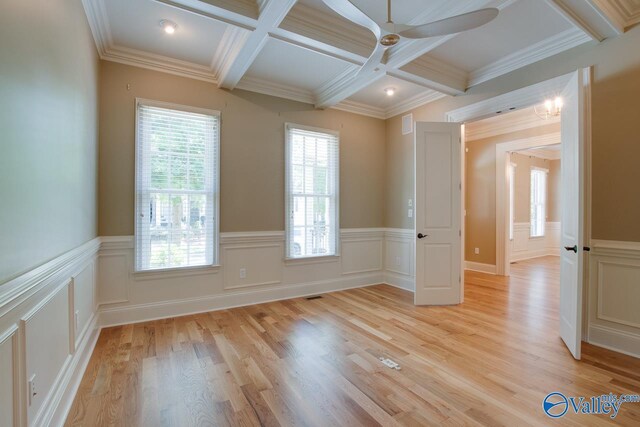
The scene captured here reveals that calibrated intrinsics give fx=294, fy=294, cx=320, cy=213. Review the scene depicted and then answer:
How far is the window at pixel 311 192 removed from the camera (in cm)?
413

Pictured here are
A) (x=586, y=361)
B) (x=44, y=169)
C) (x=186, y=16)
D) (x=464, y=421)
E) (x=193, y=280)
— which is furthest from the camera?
(x=193, y=280)

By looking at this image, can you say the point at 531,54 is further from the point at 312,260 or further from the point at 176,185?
the point at 176,185

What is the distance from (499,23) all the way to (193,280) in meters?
4.07

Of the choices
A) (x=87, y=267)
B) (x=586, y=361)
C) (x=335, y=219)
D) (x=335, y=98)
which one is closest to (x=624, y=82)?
(x=586, y=361)

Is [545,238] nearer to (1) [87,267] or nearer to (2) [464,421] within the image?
(2) [464,421]

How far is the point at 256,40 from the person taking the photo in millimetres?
2643

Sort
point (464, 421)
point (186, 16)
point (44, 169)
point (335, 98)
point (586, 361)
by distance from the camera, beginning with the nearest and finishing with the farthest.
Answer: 1. point (44, 169)
2. point (464, 421)
3. point (586, 361)
4. point (186, 16)
5. point (335, 98)

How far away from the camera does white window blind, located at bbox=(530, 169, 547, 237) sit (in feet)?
25.6

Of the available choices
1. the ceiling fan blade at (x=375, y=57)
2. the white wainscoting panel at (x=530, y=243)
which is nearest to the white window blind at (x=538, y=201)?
the white wainscoting panel at (x=530, y=243)

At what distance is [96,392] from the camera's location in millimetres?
1955

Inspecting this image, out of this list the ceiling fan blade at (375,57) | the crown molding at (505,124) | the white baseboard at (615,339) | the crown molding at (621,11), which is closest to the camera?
the ceiling fan blade at (375,57)

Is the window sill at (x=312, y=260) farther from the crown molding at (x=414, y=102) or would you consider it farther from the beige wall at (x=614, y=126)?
the beige wall at (x=614, y=126)

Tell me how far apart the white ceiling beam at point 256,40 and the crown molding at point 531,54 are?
2518mm

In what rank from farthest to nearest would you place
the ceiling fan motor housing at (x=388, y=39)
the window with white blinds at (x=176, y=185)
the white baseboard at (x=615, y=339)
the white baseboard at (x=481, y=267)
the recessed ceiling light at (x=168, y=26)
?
the white baseboard at (x=481, y=267), the window with white blinds at (x=176, y=185), the recessed ceiling light at (x=168, y=26), the white baseboard at (x=615, y=339), the ceiling fan motor housing at (x=388, y=39)
